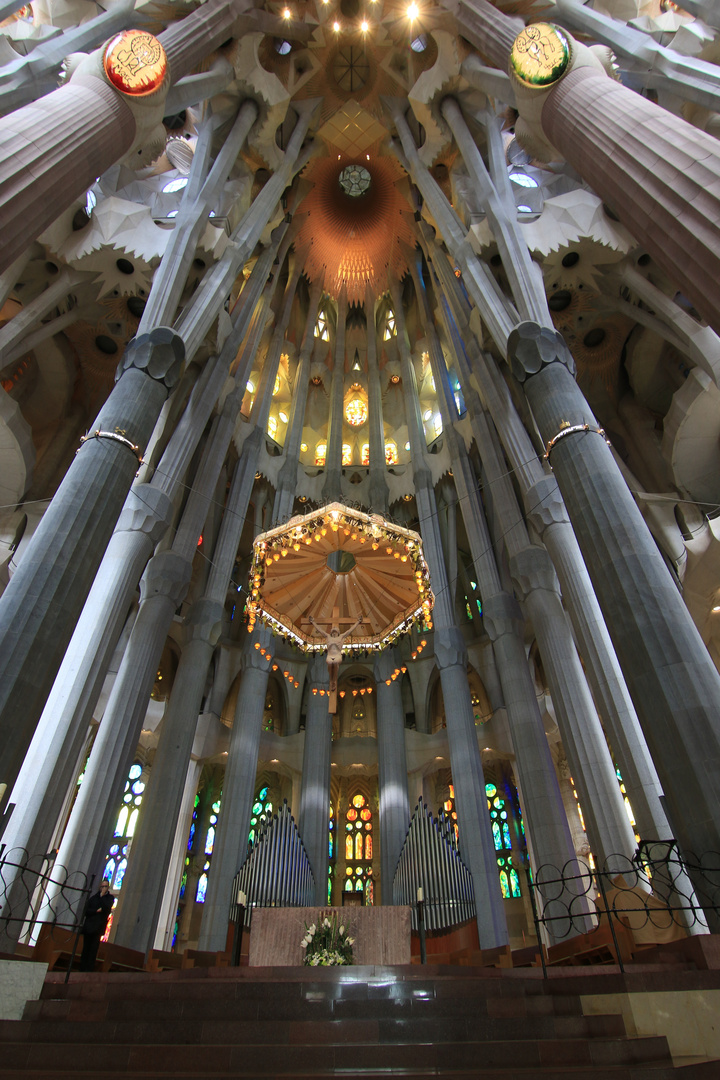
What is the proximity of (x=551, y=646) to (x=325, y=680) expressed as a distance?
28.0 ft

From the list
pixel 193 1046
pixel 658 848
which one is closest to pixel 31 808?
pixel 193 1046

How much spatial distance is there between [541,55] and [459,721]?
15041 millimetres

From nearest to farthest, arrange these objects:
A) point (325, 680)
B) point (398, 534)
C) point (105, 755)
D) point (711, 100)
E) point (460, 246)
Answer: point (711, 100)
point (105, 755)
point (398, 534)
point (460, 246)
point (325, 680)

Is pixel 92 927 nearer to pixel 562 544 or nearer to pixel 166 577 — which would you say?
pixel 166 577

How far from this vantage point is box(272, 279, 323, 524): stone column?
21.0 m

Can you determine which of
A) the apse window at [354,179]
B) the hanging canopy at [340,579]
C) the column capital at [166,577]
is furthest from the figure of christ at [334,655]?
the apse window at [354,179]

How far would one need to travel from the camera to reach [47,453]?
57.3ft

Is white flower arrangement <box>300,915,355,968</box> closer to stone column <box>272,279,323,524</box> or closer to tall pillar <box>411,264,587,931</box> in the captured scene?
tall pillar <box>411,264,587,931</box>

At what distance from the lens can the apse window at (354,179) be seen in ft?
80.2

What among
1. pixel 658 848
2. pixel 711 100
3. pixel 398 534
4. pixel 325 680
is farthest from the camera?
pixel 325 680

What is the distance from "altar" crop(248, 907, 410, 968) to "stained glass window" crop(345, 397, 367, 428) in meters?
18.9

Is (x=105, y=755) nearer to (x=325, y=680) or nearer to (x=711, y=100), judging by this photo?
(x=325, y=680)

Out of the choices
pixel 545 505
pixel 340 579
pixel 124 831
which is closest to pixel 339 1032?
pixel 340 579

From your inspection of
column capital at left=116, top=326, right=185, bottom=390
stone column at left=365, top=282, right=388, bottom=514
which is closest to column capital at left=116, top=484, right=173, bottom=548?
column capital at left=116, top=326, right=185, bottom=390
